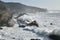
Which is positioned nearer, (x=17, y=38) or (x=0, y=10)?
(x=17, y=38)

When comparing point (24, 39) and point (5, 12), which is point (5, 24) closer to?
point (5, 12)

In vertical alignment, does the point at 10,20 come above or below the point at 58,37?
below

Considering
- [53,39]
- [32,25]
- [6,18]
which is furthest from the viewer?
[6,18]

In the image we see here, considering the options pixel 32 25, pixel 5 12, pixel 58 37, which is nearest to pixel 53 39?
pixel 58 37

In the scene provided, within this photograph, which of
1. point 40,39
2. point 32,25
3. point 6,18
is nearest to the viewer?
point 40,39

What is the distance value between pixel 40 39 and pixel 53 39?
3.71m

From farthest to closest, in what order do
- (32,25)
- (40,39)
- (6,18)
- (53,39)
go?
(6,18)
(32,25)
(40,39)
(53,39)

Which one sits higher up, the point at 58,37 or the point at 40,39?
the point at 58,37

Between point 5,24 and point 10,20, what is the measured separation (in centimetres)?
131

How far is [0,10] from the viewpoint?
2573cm

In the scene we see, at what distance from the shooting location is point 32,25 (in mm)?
23562

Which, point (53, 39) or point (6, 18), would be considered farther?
point (6, 18)

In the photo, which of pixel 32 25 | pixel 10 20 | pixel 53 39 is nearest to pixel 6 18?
pixel 10 20

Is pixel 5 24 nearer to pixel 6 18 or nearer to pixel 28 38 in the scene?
pixel 6 18
